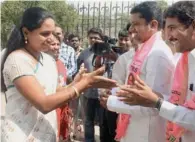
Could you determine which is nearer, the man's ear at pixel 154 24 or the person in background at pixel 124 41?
the man's ear at pixel 154 24

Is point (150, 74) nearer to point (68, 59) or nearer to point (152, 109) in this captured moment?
point (152, 109)

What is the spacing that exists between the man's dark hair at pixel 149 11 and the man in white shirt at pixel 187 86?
0.34m

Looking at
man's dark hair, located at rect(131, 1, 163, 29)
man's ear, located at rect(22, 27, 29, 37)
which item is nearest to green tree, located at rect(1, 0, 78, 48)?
man's dark hair, located at rect(131, 1, 163, 29)

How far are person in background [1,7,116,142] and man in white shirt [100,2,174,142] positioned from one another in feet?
0.82

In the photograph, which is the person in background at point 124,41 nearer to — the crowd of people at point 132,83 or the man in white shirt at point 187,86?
the crowd of people at point 132,83

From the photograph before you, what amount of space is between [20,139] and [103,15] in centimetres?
939

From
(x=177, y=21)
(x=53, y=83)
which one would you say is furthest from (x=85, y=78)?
(x=177, y=21)

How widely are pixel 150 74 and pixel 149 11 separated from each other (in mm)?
464

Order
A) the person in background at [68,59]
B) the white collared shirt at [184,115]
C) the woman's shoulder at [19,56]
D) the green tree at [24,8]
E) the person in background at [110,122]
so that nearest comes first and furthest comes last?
the white collared shirt at [184,115]
the woman's shoulder at [19,56]
the person in background at [110,122]
the person in background at [68,59]
the green tree at [24,8]

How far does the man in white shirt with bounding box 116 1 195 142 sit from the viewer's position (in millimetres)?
1826

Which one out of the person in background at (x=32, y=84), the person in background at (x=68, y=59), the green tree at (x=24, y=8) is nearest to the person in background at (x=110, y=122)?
the person in background at (x=68, y=59)

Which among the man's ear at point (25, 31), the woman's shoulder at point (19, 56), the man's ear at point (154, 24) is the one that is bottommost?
the woman's shoulder at point (19, 56)

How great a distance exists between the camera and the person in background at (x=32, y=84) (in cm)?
201

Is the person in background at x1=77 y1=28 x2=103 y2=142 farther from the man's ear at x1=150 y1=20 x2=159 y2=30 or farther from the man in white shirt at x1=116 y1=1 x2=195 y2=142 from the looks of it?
the man in white shirt at x1=116 y1=1 x2=195 y2=142
